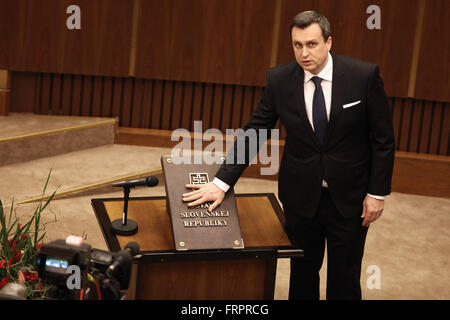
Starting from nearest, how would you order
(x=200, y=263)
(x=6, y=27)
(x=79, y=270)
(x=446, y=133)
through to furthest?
(x=79, y=270), (x=200, y=263), (x=6, y=27), (x=446, y=133)

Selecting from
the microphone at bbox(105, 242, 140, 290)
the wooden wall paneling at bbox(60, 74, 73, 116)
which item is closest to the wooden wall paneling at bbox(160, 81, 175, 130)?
the wooden wall paneling at bbox(60, 74, 73, 116)

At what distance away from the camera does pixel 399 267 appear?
228 cm

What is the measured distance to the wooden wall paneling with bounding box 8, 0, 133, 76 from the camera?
2.95 m

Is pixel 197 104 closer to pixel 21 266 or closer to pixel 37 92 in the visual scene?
pixel 37 92

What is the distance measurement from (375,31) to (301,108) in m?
1.59

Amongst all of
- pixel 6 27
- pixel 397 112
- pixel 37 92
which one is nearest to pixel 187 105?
pixel 37 92

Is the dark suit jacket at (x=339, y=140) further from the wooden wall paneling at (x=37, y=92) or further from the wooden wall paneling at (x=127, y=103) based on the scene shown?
the wooden wall paneling at (x=37, y=92)

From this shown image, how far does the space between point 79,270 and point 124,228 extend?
37 centimetres

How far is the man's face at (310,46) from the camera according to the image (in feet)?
4.56

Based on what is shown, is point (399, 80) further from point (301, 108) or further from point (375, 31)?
point (301, 108)

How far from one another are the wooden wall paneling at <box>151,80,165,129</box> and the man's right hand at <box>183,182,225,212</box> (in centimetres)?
178

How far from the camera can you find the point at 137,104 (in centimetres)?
314

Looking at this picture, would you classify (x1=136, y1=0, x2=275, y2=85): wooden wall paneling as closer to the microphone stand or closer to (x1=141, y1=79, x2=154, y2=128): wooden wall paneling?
(x1=141, y1=79, x2=154, y2=128): wooden wall paneling

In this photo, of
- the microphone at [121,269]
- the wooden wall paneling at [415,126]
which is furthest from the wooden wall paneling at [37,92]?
the microphone at [121,269]
